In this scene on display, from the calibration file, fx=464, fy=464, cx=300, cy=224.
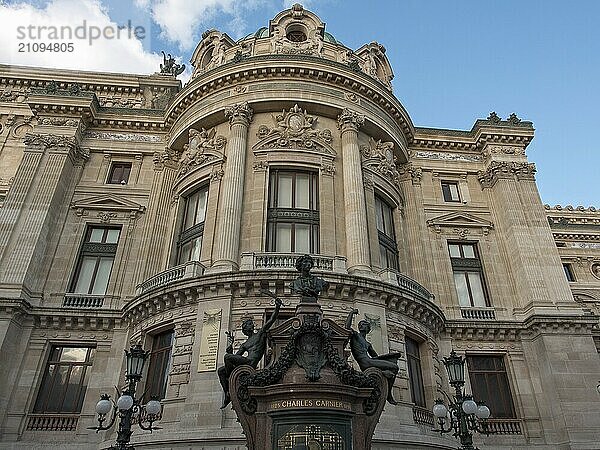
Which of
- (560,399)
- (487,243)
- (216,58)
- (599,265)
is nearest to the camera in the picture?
(560,399)

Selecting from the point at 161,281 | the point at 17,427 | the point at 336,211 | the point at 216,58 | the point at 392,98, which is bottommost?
the point at 17,427

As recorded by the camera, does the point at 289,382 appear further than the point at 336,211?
No

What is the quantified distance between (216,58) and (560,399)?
26374 millimetres

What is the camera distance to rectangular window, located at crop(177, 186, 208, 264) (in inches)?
922

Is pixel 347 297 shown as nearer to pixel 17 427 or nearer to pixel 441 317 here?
pixel 441 317

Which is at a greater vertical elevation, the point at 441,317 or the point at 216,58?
the point at 216,58

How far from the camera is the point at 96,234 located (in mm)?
25844

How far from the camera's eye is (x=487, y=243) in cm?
2706

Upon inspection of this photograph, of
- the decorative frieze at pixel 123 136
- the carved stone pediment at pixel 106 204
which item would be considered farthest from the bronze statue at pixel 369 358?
the decorative frieze at pixel 123 136

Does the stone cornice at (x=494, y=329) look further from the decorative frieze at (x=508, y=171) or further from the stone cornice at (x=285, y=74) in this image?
the stone cornice at (x=285, y=74)

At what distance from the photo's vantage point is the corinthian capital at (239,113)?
2458 centimetres

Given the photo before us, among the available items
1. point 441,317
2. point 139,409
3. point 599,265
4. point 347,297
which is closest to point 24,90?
point 139,409

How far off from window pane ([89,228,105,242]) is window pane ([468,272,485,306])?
20.8 meters

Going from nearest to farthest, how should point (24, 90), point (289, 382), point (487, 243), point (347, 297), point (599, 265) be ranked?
point (289, 382)
point (347, 297)
point (487, 243)
point (24, 90)
point (599, 265)
